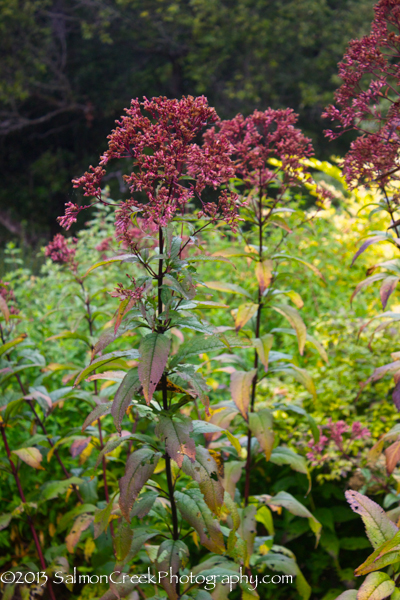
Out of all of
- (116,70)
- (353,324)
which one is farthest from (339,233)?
(116,70)

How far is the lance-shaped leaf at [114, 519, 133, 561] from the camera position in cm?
140

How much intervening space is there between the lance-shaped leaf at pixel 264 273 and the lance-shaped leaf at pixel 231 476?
2.33ft

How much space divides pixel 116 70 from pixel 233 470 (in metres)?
15.3

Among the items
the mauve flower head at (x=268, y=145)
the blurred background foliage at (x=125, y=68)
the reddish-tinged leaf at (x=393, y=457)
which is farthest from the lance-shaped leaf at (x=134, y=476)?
the blurred background foliage at (x=125, y=68)

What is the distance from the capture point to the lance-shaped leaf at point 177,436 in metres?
1.22

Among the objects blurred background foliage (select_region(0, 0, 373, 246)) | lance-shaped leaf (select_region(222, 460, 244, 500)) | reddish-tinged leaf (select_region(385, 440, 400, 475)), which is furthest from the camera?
blurred background foliage (select_region(0, 0, 373, 246))

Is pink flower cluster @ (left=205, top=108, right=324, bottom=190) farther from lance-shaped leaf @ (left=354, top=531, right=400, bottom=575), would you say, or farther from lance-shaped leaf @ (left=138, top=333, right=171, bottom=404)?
lance-shaped leaf @ (left=354, top=531, right=400, bottom=575)

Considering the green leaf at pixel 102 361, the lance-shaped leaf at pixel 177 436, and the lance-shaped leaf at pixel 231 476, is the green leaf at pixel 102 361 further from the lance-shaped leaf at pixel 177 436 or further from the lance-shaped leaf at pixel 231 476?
the lance-shaped leaf at pixel 231 476

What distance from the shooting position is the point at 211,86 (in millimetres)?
14281

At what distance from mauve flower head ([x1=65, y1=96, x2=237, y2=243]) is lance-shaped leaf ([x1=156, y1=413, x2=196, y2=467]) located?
1.68 feet

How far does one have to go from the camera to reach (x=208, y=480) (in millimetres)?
1342

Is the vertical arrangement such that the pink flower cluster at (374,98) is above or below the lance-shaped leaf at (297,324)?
above

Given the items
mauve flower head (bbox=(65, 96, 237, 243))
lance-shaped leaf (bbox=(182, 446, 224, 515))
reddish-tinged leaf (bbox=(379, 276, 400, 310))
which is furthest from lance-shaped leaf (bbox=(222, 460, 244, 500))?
mauve flower head (bbox=(65, 96, 237, 243))

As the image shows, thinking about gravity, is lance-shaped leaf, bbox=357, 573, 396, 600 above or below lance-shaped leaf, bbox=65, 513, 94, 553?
above
